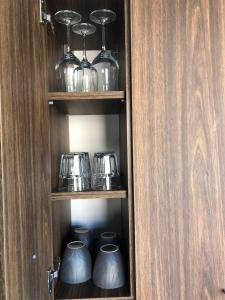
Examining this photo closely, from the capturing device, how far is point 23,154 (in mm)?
497

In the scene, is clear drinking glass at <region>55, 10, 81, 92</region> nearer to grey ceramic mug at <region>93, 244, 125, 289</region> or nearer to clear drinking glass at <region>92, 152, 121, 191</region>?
clear drinking glass at <region>92, 152, 121, 191</region>

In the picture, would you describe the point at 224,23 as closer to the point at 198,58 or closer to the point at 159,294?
the point at 198,58

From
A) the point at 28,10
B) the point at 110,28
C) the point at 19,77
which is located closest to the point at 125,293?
the point at 19,77

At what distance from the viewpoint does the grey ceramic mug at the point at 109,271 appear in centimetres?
78

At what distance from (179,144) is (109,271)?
491mm

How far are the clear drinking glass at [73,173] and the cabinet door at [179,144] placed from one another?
24 cm

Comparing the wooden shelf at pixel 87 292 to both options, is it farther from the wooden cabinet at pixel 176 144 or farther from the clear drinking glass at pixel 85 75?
the clear drinking glass at pixel 85 75

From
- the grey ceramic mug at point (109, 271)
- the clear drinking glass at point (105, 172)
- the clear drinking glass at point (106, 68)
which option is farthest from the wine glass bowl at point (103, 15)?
the grey ceramic mug at point (109, 271)

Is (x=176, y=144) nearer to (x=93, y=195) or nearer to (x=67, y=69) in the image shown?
(x=93, y=195)

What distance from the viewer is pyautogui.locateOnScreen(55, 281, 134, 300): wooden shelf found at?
742 millimetres

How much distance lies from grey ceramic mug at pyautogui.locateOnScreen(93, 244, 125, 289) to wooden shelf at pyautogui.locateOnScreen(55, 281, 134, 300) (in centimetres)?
2

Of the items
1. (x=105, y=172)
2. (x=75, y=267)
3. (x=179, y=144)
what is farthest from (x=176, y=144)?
(x=75, y=267)

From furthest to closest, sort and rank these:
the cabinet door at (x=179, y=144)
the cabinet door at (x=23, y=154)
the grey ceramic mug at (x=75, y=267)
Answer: the grey ceramic mug at (x=75, y=267) < the cabinet door at (x=179, y=144) < the cabinet door at (x=23, y=154)

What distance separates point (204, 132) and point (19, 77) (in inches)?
20.7
